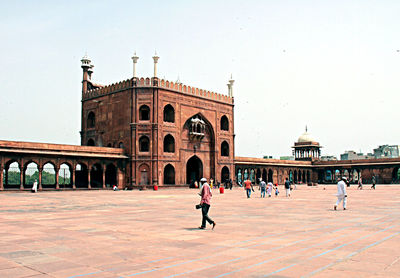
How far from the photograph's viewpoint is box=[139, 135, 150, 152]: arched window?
41.1 metres

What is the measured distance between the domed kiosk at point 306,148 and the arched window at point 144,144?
138ft

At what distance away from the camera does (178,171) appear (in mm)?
42875

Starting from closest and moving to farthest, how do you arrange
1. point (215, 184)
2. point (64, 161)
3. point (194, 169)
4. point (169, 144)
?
point (64, 161), point (169, 144), point (215, 184), point (194, 169)

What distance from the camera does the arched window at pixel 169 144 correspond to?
141ft

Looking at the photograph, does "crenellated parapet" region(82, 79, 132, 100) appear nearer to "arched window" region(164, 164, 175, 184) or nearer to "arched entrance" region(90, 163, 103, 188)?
"arched entrance" region(90, 163, 103, 188)

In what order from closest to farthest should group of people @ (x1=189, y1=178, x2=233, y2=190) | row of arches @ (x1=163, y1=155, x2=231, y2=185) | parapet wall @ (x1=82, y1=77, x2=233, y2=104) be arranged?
parapet wall @ (x1=82, y1=77, x2=233, y2=104) → row of arches @ (x1=163, y1=155, x2=231, y2=185) → group of people @ (x1=189, y1=178, x2=233, y2=190)

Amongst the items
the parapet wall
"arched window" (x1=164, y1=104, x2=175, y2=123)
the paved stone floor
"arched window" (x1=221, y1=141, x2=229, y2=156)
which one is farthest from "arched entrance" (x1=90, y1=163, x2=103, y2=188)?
the paved stone floor

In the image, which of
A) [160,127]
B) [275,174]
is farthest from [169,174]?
[275,174]

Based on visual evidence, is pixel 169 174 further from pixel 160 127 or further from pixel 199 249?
pixel 199 249

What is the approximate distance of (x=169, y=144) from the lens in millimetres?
43344

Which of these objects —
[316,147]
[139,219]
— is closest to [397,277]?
[139,219]

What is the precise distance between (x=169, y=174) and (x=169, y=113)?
677 centimetres

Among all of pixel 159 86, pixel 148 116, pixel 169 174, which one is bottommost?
pixel 169 174

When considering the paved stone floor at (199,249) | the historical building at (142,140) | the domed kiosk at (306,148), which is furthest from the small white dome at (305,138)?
the paved stone floor at (199,249)
